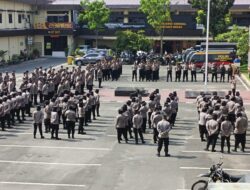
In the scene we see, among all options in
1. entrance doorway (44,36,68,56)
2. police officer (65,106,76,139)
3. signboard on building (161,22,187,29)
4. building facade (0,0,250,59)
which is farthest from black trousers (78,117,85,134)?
entrance doorway (44,36,68,56)

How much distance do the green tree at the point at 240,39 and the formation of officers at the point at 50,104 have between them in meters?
18.1

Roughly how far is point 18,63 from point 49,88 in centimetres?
2676

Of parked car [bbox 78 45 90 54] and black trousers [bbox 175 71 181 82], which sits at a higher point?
parked car [bbox 78 45 90 54]

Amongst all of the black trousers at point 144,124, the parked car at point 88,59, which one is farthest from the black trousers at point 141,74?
the black trousers at point 144,124

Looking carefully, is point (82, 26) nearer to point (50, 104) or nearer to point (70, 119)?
point (50, 104)

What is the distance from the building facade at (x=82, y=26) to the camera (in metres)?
62.0

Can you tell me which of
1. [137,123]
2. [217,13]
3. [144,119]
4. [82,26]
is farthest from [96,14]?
Answer: [137,123]

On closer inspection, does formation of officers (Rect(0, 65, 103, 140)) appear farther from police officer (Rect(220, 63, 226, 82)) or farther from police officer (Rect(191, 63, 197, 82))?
police officer (Rect(220, 63, 226, 82))

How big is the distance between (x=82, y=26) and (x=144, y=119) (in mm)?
43949

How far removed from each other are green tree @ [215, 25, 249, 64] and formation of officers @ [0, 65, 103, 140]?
1813 centimetres

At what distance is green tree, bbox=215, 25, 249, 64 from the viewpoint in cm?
4562

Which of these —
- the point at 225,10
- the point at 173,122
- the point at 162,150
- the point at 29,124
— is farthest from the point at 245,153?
the point at 225,10

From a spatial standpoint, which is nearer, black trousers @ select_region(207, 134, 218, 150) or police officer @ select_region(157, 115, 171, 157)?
police officer @ select_region(157, 115, 171, 157)

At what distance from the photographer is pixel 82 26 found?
65.4 meters
